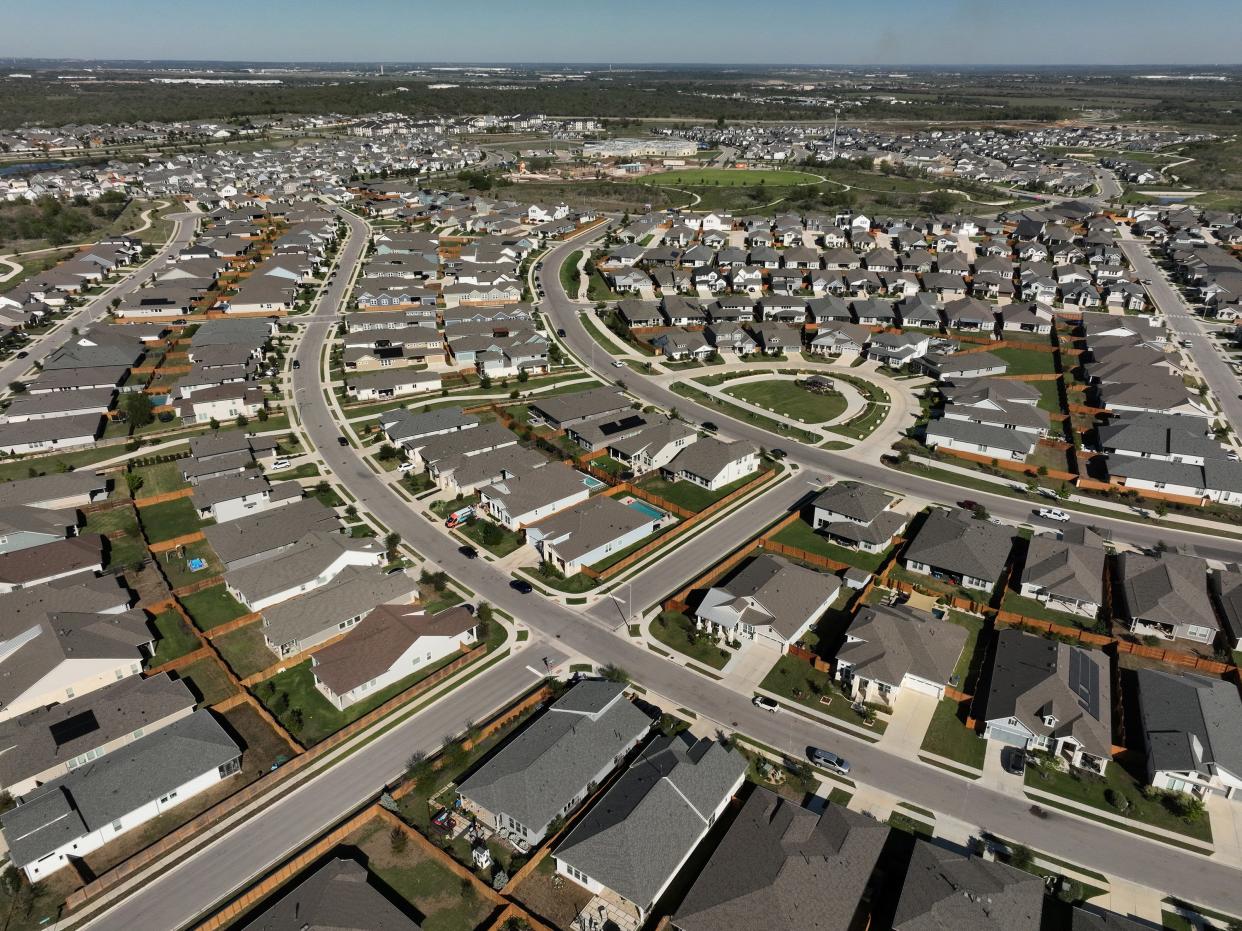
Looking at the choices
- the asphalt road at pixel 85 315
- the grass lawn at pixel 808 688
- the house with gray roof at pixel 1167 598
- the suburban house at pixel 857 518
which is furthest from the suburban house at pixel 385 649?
the asphalt road at pixel 85 315

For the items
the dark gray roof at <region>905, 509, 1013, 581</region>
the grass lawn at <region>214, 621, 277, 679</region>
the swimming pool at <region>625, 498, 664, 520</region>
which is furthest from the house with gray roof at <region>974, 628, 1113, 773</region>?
the grass lawn at <region>214, 621, 277, 679</region>

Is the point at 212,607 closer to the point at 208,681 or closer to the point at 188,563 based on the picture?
the point at 188,563

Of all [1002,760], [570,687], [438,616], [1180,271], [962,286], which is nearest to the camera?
[1002,760]

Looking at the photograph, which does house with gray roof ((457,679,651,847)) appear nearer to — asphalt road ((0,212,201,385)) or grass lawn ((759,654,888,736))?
grass lawn ((759,654,888,736))

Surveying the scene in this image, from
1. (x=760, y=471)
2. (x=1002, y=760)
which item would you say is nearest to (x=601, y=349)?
(x=760, y=471)

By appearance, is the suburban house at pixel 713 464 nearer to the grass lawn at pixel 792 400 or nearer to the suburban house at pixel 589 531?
the suburban house at pixel 589 531

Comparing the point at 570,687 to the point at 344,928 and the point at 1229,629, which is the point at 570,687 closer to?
the point at 344,928

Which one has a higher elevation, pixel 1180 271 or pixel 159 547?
pixel 1180 271
